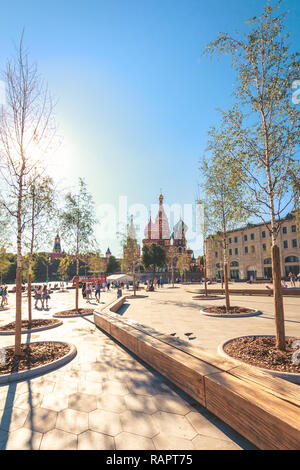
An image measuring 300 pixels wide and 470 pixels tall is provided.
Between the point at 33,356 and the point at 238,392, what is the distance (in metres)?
5.34

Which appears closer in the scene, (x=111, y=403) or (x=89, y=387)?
(x=111, y=403)

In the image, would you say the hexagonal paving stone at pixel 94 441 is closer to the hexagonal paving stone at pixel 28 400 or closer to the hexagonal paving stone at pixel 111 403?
the hexagonal paving stone at pixel 111 403

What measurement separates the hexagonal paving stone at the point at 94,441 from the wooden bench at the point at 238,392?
1486mm

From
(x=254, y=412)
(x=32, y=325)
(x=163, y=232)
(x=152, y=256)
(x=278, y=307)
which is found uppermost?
(x=163, y=232)

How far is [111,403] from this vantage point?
12.9 feet

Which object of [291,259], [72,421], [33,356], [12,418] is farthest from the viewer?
[291,259]

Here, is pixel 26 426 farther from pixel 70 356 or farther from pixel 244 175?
pixel 244 175

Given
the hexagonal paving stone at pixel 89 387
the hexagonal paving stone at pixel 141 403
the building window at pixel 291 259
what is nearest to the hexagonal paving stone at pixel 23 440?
the hexagonal paving stone at pixel 89 387

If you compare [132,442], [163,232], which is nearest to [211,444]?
[132,442]

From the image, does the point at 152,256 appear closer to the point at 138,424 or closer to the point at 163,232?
the point at 163,232

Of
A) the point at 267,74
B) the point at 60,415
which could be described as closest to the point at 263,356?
the point at 60,415

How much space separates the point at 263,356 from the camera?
5227mm

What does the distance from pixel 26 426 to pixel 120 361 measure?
9.24ft

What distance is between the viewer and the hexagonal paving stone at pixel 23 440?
2912mm
